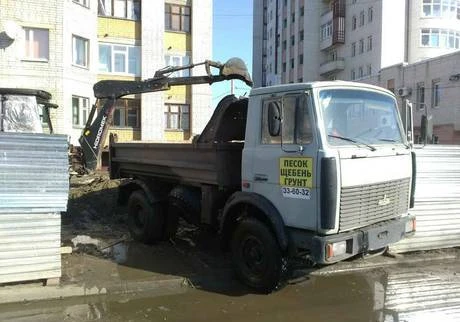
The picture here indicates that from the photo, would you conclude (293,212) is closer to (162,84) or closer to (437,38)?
(162,84)

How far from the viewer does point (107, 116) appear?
1407 centimetres

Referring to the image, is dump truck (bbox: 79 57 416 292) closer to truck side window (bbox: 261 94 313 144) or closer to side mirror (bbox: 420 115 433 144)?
truck side window (bbox: 261 94 313 144)

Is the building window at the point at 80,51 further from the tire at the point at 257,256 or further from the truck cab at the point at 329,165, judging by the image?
the tire at the point at 257,256

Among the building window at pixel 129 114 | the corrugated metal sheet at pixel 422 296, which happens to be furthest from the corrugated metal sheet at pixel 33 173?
the building window at pixel 129 114

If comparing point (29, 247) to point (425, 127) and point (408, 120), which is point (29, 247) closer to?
point (408, 120)

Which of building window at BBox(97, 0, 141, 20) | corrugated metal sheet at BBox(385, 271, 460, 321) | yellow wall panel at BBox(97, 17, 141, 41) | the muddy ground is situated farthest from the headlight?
building window at BBox(97, 0, 141, 20)

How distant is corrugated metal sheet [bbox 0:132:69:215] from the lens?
6.88 meters

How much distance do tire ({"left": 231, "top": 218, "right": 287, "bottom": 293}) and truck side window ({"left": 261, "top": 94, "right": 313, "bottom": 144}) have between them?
3.80 ft

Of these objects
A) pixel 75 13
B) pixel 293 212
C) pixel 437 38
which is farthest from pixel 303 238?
pixel 437 38

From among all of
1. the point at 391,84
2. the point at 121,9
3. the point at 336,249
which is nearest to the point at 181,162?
the point at 336,249

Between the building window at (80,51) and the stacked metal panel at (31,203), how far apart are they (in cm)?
2168

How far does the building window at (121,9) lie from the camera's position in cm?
3061

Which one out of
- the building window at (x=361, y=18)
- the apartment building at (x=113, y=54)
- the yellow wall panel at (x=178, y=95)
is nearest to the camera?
the apartment building at (x=113, y=54)

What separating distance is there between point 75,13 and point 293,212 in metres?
23.9
